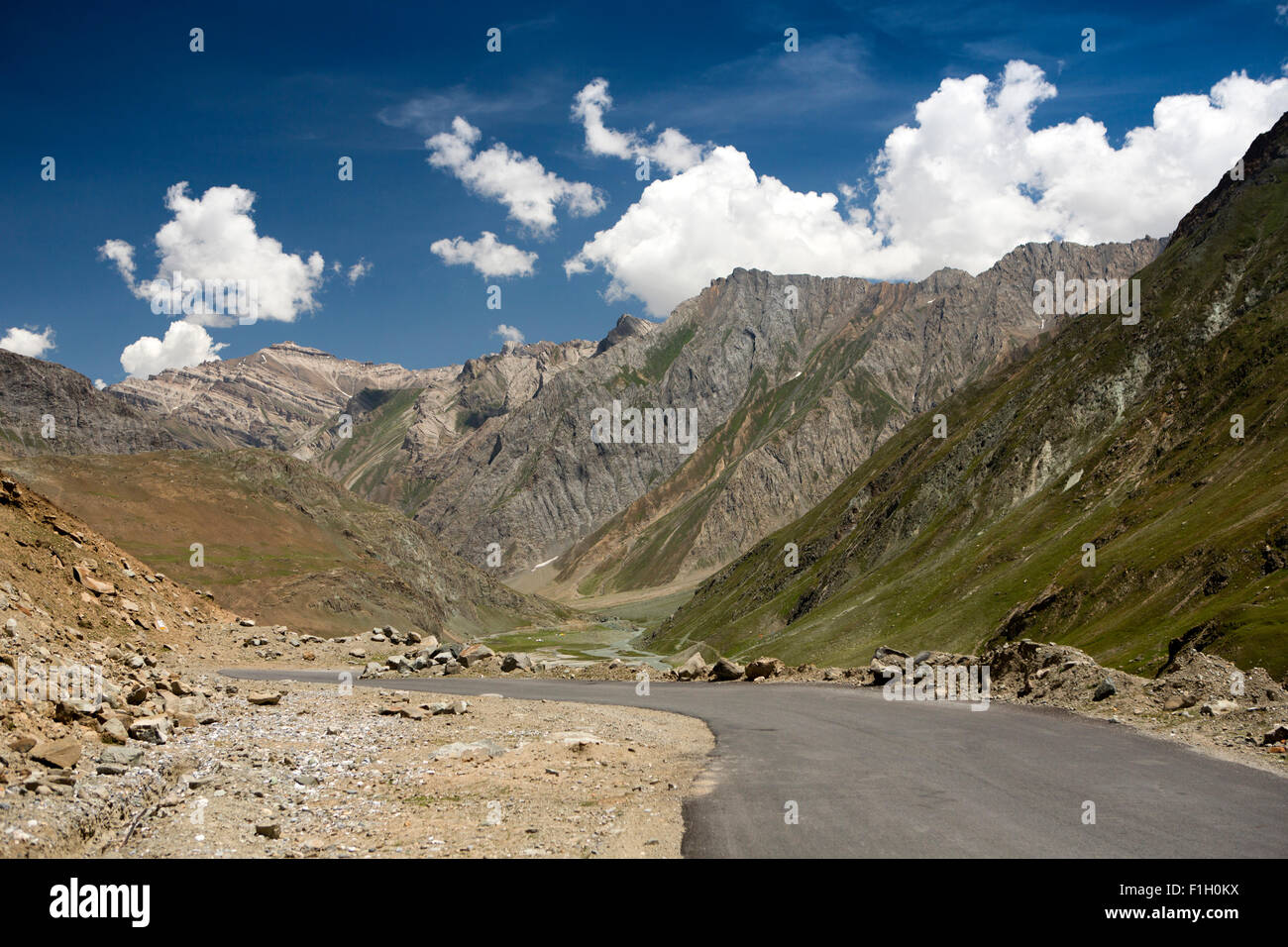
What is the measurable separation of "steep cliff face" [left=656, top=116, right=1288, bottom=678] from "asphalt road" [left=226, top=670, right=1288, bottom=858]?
12.7 metres

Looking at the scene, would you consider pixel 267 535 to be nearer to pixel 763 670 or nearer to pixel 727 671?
pixel 727 671

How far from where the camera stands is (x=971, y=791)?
52.1 ft

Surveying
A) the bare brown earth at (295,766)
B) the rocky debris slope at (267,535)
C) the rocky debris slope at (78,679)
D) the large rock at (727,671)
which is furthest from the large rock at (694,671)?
the rocky debris slope at (267,535)

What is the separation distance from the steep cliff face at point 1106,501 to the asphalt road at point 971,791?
1270 centimetres

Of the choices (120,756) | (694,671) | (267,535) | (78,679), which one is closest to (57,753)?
(120,756)

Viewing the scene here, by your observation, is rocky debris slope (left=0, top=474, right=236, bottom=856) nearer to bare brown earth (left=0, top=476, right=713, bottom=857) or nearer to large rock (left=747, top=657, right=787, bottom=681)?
bare brown earth (left=0, top=476, right=713, bottom=857)

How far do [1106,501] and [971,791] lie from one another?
7317 centimetres

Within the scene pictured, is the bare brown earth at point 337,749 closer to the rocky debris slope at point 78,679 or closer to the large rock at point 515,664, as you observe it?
the rocky debris slope at point 78,679

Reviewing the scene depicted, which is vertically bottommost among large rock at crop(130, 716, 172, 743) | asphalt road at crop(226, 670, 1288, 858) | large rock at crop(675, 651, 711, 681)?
large rock at crop(675, 651, 711, 681)

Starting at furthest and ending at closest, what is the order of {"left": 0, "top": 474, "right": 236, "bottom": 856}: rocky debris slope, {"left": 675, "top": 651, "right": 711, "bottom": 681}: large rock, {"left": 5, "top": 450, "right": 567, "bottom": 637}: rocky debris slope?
{"left": 5, "top": 450, "right": 567, "bottom": 637}: rocky debris slope
{"left": 675, "top": 651, "right": 711, "bottom": 681}: large rock
{"left": 0, "top": 474, "right": 236, "bottom": 856}: rocky debris slope

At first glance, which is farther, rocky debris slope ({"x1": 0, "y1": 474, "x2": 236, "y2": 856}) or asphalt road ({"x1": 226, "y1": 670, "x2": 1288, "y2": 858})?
rocky debris slope ({"x1": 0, "y1": 474, "x2": 236, "y2": 856})

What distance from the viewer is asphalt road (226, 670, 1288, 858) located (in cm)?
1252

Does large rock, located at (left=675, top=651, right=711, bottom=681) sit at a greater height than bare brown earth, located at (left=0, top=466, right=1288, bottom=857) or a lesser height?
lesser

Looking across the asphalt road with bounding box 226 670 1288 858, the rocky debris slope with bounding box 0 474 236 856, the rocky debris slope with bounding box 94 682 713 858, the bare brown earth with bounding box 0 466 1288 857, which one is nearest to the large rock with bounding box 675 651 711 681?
the bare brown earth with bounding box 0 466 1288 857
